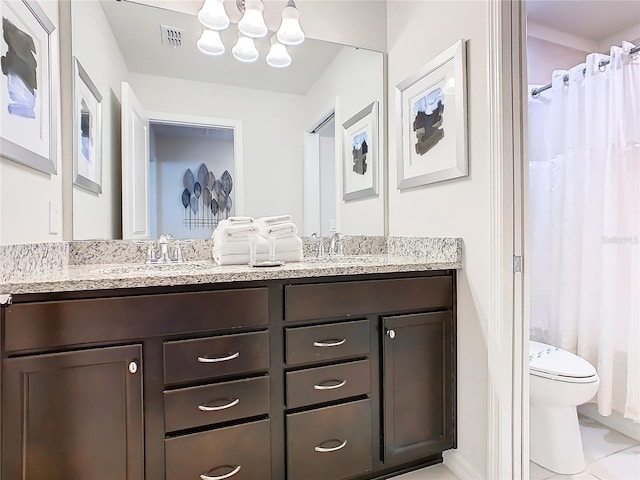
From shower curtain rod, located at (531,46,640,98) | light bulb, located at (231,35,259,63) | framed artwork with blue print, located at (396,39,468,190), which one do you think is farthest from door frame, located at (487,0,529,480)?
light bulb, located at (231,35,259,63)

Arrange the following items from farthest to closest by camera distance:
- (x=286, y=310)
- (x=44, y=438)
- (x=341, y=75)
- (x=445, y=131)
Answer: (x=341, y=75)
(x=445, y=131)
(x=286, y=310)
(x=44, y=438)

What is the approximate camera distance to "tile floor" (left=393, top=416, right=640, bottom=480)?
5.14ft

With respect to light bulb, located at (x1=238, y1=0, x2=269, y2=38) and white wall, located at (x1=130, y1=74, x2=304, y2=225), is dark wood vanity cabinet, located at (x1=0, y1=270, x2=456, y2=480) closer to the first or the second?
white wall, located at (x1=130, y1=74, x2=304, y2=225)

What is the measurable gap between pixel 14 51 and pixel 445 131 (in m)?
1.58

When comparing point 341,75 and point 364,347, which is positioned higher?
point 341,75

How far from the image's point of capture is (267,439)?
4.21ft

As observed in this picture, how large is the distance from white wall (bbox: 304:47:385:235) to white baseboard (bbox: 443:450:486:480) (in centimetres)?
111

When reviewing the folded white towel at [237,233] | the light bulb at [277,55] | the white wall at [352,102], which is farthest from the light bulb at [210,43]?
the folded white towel at [237,233]

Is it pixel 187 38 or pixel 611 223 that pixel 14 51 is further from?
pixel 611 223

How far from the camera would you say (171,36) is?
1.72m

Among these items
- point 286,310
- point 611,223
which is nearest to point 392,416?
point 286,310

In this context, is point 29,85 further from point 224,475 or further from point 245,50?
point 224,475

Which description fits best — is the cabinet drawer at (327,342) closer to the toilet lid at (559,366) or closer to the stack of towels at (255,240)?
the stack of towels at (255,240)

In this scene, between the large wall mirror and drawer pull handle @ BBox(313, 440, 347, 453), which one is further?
the large wall mirror
